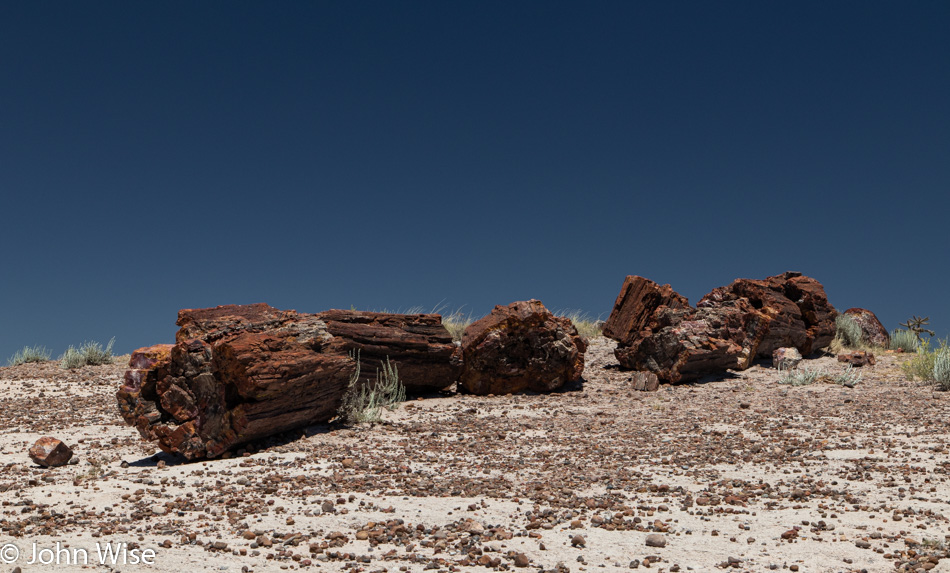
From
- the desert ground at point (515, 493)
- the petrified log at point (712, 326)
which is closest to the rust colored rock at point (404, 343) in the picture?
the desert ground at point (515, 493)

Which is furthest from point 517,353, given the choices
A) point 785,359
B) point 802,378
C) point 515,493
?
point 515,493

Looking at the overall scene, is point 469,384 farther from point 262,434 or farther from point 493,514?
point 493,514

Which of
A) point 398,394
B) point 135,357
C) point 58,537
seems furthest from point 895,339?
point 58,537

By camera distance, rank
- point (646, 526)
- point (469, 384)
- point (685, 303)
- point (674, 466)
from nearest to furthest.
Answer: point (646, 526)
point (674, 466)
point (469, 384)
point (685, 303)

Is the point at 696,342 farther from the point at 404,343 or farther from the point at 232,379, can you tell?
the point at 232,379

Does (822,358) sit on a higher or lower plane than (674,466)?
higher

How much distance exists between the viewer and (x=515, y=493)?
22.7 feet

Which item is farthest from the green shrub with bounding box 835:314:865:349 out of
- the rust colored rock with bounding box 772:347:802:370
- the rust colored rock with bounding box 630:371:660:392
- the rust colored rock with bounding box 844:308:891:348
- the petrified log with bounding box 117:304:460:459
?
the petrified log with bounding box 117:304:460:459

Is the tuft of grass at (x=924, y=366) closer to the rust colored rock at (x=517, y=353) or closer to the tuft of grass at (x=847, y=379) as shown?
the tuft of grass at (x=847, y=379)

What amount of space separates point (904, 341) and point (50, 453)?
21.2 meters

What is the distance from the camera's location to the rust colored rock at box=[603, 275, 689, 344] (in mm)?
15703

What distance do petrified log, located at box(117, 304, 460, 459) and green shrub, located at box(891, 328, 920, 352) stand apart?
1758cm

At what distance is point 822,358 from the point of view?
1783 centimetres

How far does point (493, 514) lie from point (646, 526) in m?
1.25
